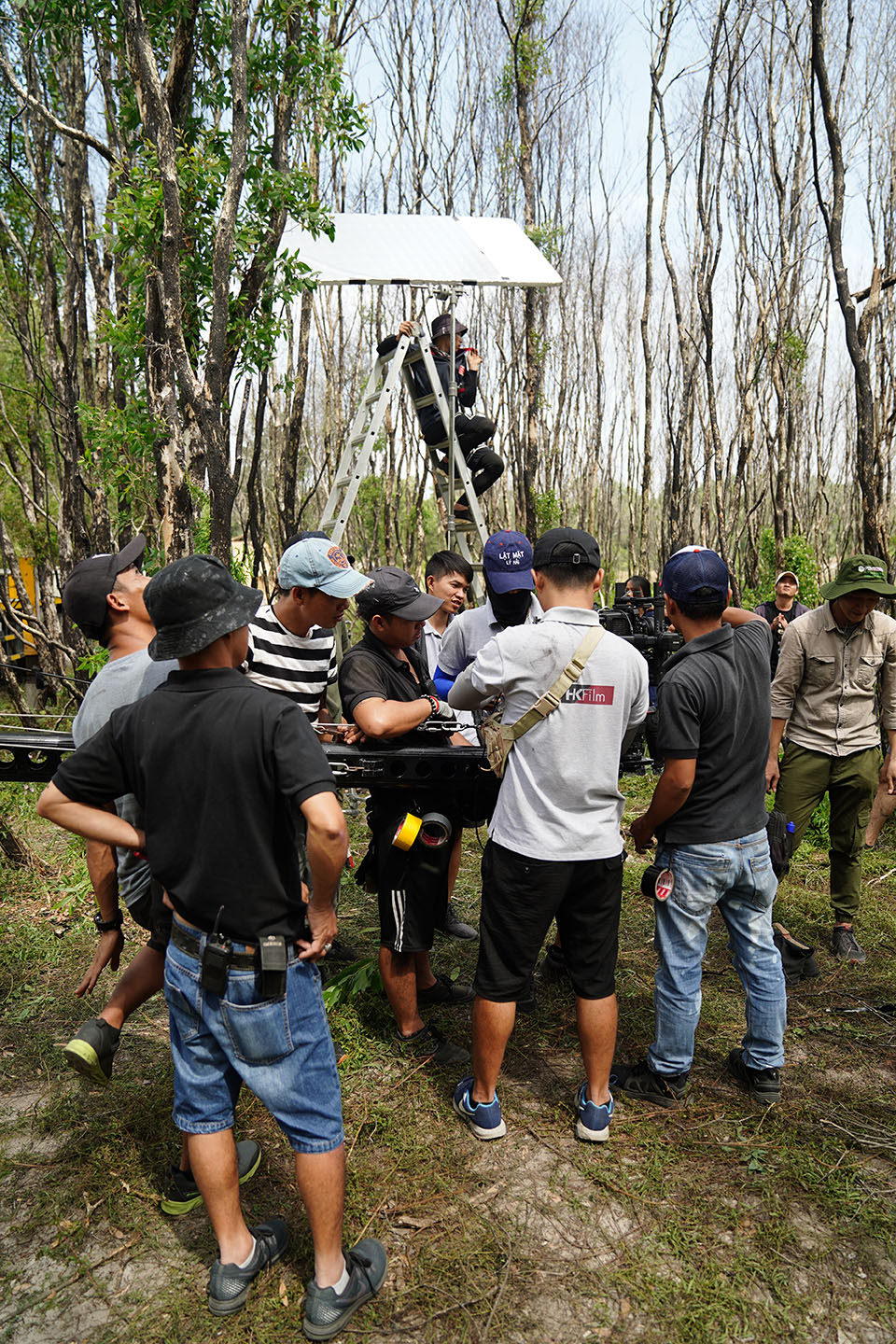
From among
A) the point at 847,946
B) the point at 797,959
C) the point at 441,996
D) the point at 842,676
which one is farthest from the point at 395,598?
the point at 847,946

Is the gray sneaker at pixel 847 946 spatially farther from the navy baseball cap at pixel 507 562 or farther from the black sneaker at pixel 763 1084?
the navy baseball cap at pixel 507 562

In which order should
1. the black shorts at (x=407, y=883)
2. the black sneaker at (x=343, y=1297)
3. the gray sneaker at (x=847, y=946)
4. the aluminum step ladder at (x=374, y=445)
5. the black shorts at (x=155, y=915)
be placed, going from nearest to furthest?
the black sneaker at (x=343, y=1297) < the black shorts at (x=155, y=915) < the black shorts at (x=407, y=883) < the gray sneaker at (x=847, y=946) < the aluminum step ladder at (x=374, y=445)

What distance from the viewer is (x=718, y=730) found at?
2.59 meters

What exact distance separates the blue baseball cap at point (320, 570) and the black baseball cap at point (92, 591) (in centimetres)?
53

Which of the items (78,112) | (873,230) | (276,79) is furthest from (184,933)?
(873,230)

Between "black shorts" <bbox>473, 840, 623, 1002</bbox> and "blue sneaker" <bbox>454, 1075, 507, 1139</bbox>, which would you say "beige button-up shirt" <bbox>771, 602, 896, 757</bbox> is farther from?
"blue sneaker" <bbox>454, 1075, 507, 1139</bbox>

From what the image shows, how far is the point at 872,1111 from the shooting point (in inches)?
105

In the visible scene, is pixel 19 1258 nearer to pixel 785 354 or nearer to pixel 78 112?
pixel 78 112

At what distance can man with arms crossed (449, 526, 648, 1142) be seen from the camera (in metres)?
2.38

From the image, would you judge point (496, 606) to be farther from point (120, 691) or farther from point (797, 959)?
point (797, 959)

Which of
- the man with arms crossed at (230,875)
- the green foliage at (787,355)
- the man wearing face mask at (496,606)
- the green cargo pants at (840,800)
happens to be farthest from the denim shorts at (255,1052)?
the green foliage at (787,355)

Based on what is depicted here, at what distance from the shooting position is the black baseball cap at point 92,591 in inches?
99.6

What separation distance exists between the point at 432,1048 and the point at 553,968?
780mm

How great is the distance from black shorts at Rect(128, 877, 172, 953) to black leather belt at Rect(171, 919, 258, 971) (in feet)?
0.40
